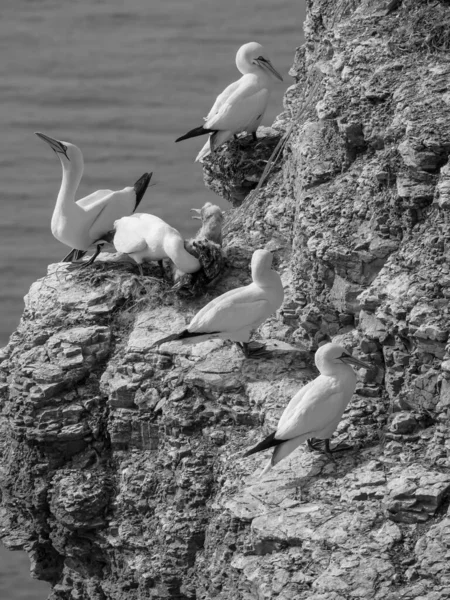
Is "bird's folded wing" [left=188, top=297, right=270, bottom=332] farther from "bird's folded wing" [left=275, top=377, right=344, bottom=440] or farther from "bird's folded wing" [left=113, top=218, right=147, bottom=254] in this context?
"bird's folded wing" [left=113, top=218, right=147, bottom=254]

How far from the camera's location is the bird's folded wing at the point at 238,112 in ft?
34.1

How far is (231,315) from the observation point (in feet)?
27.1

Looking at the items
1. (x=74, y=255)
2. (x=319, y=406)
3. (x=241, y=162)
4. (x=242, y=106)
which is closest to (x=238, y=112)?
(x=242, y=106)

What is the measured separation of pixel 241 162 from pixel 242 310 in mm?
2521

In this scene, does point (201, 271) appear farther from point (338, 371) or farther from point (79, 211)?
point (338, 371)

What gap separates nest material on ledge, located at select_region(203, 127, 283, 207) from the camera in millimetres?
10508

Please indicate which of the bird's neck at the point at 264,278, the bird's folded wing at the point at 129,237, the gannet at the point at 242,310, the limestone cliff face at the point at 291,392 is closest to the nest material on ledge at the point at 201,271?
the limestone cliff face at the point at 291,392

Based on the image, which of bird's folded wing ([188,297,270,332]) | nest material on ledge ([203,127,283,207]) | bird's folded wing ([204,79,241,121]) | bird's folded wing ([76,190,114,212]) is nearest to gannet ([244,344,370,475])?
bird's folded wing ([188,297,270,332])

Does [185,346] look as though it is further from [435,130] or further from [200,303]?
[435,130]

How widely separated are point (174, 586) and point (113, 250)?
2.90 meters

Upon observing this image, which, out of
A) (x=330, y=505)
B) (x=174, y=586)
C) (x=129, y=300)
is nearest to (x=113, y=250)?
(x=129, y=300)

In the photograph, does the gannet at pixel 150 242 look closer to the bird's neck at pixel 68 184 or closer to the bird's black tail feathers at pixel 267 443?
the bird's neck at pixel 68 184

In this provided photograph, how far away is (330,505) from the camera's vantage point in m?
7.20

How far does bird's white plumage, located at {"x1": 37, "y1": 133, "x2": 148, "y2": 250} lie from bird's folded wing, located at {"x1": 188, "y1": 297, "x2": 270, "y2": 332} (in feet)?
5.69
